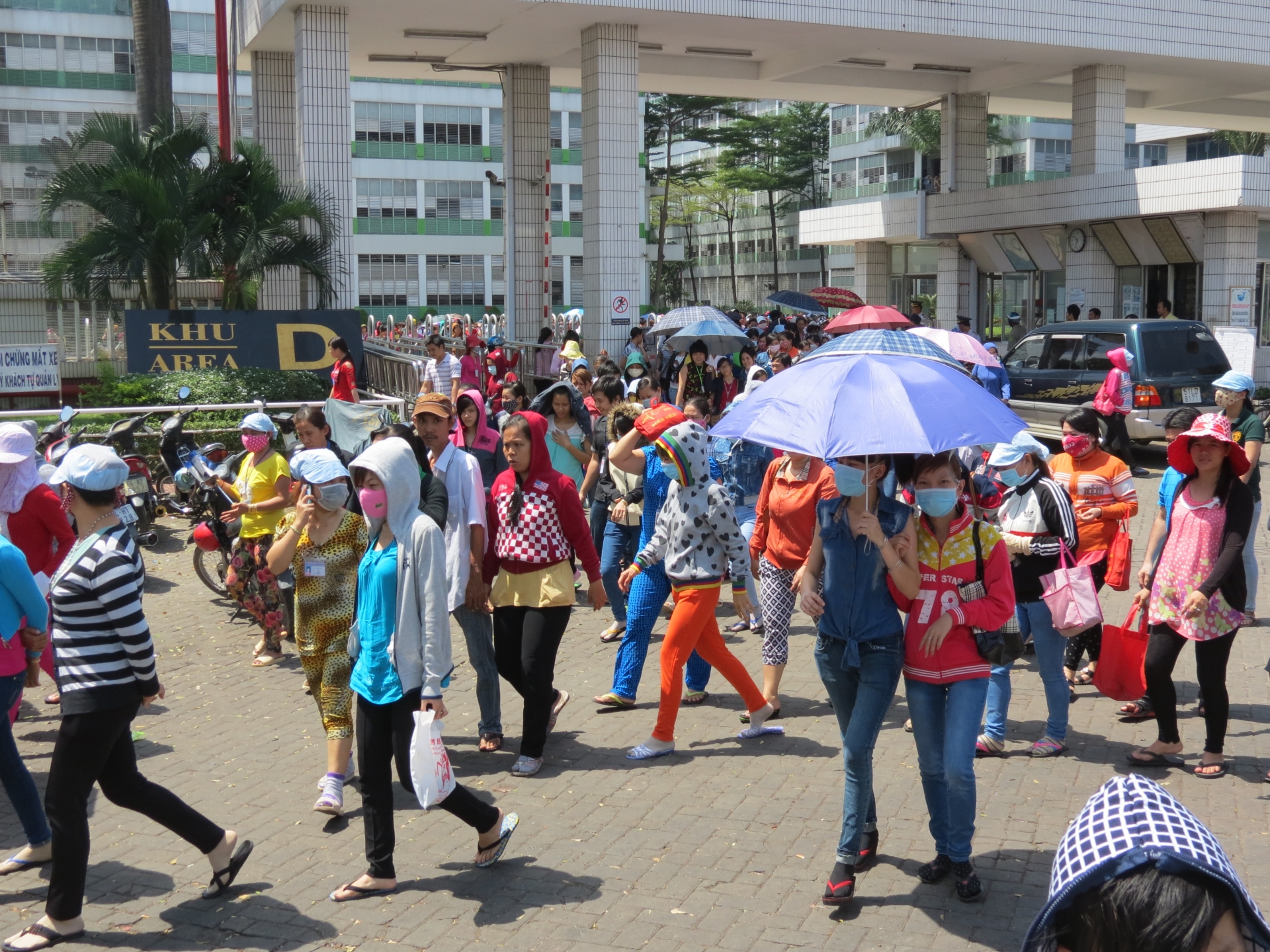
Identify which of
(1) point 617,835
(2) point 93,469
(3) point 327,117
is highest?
(3) point 327,117

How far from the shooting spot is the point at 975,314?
3153cm

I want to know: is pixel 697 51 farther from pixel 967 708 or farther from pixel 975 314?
pixel 967 708

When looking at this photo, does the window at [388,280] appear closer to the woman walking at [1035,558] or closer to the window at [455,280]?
the window at [455,280]

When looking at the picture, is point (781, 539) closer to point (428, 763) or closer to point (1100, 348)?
point (428, 763)

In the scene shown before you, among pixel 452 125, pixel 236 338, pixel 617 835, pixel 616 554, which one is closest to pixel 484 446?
pixel 616 554

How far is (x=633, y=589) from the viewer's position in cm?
695

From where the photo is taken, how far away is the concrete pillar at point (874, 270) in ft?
116

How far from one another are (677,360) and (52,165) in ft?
118

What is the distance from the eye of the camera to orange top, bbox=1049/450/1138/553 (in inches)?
276

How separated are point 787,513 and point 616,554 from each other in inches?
95.2

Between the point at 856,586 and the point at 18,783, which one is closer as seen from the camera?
the point at 856,586

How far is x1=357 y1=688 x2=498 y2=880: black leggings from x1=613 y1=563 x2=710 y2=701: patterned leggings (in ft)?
7.10

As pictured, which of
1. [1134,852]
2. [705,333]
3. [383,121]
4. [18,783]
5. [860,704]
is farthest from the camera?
[383,121]

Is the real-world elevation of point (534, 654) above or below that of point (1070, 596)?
below
